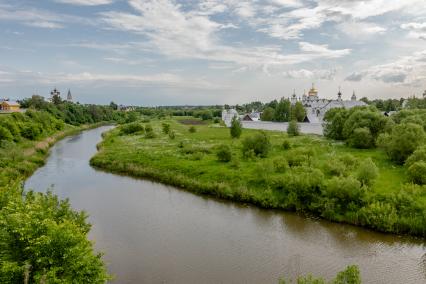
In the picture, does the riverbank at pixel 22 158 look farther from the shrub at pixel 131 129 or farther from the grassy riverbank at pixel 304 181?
the shrub at pixel 131 129

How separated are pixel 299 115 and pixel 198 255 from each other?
65.0 m

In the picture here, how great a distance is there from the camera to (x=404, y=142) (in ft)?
107

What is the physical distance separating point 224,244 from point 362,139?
2862 centimetres

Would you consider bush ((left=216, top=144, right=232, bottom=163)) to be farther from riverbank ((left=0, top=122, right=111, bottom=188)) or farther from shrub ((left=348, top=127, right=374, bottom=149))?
shrub ((left=348, top=127, right=374, bottom=149))

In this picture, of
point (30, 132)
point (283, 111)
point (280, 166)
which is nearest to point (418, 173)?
point (280, 166)

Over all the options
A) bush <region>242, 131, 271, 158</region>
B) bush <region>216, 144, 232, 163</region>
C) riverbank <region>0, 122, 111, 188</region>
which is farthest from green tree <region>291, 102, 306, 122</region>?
riverbank <region>0, 122, 111, 188</region>

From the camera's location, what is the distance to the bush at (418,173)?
24.5 m

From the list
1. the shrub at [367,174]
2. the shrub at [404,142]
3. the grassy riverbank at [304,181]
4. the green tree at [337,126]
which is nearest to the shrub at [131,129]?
the grassy riverbank at [304,181]

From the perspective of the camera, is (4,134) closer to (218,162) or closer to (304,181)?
(218,162)

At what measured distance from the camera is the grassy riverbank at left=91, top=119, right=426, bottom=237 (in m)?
21.0

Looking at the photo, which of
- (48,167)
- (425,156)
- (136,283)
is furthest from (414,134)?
(48,167)

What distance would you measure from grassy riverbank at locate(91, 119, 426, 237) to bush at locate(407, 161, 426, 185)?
70 centimetres

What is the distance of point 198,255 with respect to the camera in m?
17.7

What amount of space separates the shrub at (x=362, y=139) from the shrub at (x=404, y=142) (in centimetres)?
761
